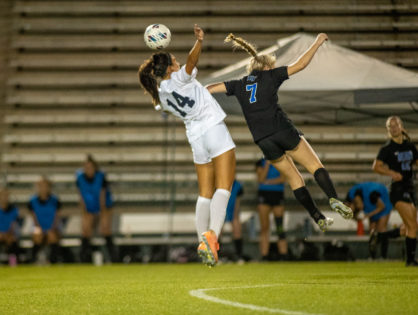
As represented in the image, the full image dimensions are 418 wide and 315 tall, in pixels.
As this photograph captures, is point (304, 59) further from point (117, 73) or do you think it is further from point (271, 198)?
point (117, 73)

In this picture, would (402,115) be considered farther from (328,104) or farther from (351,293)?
(351,293)

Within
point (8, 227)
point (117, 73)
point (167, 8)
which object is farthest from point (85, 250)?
point (167, 8)

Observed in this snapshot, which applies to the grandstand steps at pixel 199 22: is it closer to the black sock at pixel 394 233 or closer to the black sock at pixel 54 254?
the black sock at pixel 54 254

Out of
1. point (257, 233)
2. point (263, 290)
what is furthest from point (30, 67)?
point (263, 290)

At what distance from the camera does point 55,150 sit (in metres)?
15.3

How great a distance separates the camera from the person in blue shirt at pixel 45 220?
12641 mm

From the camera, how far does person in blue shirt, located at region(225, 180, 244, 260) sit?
12.0m

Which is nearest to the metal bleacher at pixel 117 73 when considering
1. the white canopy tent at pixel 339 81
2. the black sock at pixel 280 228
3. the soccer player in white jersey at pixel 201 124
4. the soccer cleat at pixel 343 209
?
the black sock at pixel 280 228

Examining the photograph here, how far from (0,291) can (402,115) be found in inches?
283

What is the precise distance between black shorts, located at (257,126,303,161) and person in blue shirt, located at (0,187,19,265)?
23.6 feet

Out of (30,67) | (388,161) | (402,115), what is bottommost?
(388,161)

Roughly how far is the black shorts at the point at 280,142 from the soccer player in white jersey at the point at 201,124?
18.9 inches

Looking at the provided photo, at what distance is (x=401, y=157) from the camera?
29.1 feet

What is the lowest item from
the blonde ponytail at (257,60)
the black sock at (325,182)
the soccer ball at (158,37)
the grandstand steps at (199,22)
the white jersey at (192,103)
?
the black sock at (325,182)
